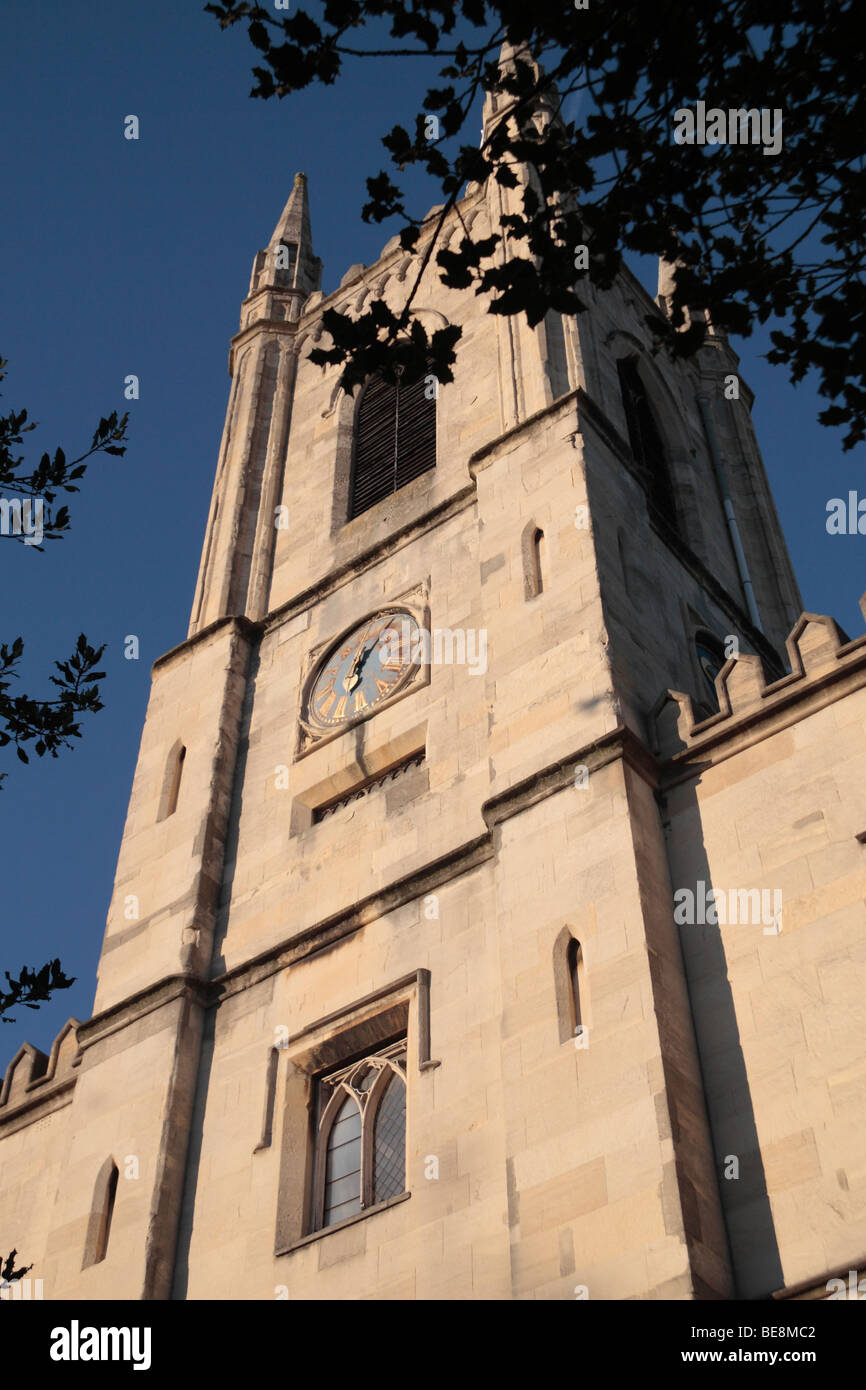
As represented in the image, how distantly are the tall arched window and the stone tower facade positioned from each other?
0.06m

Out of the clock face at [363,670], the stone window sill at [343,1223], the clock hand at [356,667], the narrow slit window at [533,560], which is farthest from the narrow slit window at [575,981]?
the clock hand at [356,667]

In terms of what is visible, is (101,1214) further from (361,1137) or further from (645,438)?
(645,438)

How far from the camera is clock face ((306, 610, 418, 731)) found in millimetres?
19219

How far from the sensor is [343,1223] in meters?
14.0

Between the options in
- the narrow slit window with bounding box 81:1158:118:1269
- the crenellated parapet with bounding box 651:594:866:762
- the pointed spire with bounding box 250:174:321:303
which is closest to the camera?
the crenellated parapet with bounding box 651:594:866:762

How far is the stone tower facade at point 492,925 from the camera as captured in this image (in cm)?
1224

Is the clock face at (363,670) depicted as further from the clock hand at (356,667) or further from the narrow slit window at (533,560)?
the narrow slit window at (533,560)

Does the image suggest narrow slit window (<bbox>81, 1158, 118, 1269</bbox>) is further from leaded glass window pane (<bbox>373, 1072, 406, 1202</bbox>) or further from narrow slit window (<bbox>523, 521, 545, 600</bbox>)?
narrow slit window (<bbox>523, 521, 545, 600</bbox>)

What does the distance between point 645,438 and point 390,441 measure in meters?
4.12

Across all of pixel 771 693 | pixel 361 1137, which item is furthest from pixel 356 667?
pixel 361 1137

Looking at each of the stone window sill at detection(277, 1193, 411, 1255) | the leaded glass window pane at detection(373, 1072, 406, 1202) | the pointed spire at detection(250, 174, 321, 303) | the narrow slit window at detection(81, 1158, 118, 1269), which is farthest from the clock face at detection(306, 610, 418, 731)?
the pointed spire at detection(250, 174, 321, 303)

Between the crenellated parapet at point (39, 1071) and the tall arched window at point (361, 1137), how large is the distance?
4032 mm

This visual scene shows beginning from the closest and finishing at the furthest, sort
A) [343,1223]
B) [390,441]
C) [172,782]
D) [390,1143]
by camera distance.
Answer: [343,1223] < [390,1143] < [172,782] < [390,441]
